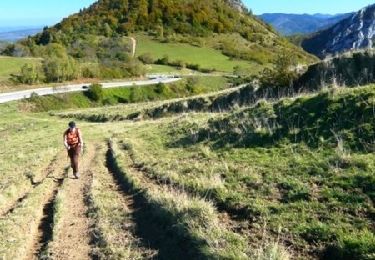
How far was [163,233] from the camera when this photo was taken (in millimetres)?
10938

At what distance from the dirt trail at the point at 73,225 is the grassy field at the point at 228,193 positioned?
0.15ft

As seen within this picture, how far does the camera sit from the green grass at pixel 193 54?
16088cm

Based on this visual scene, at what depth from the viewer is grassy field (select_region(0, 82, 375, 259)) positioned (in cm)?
945

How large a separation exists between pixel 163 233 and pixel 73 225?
111 inches

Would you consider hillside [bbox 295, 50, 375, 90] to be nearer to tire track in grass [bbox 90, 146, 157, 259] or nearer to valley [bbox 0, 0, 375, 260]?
valley [bbox 0, 0, 375, 260]

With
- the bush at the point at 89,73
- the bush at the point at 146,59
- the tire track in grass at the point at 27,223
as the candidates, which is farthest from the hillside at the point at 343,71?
the bush at the point at 146,59

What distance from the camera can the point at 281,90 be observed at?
93.6 ft

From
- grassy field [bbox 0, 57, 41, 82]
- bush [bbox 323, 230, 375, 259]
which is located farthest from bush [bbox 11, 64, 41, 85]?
bush [bbox 323, 230, 375, 259]

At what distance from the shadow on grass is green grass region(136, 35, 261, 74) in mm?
143930

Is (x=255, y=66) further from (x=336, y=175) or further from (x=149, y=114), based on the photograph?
(x=336, y=175)

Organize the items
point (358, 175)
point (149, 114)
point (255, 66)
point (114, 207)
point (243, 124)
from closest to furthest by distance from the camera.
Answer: point (358, 175)
point (114, 207)
point (243, 124)
point (149, 114)
point (255, 66)

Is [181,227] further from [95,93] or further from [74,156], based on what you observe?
[95,93]

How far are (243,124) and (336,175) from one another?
727 cm

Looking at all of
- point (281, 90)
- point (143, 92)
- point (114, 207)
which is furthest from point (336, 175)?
point (143, 92)
